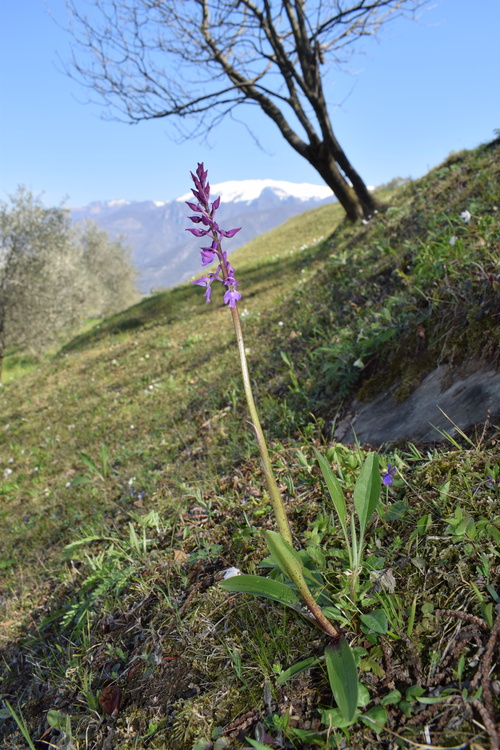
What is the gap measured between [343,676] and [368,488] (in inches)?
29.9

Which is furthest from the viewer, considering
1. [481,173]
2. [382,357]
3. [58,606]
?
[481,173]

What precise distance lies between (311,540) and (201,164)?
6.17 feet

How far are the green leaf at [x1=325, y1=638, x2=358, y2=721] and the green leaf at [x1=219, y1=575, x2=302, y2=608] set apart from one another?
8.4 inches

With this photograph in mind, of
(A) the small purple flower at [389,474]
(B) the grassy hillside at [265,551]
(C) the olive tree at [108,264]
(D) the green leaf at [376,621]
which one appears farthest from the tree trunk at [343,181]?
(C) the olive tree at [108,264]

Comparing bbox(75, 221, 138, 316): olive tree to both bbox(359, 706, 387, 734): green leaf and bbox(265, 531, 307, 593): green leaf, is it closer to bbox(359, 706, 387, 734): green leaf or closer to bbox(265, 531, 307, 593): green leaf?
bbox(265, 531, 307, 593): green leaf

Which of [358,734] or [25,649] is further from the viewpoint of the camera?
[25,649]

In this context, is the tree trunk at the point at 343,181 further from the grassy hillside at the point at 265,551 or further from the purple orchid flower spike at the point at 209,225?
the purple orchid flower spike at the point at 209,225

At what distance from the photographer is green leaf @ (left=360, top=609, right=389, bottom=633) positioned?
1.68m

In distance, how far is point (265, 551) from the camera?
2.55 metres

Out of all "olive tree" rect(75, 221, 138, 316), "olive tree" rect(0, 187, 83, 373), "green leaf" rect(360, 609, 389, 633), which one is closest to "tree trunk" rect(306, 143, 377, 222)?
"green leaf" rect(360, 609, 389, 633)

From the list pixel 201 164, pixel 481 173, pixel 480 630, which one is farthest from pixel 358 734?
pixel 481 173

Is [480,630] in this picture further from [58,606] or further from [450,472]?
[58,606]

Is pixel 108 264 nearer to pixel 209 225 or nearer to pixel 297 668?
pixel 209 225

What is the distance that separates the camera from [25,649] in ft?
9.98
